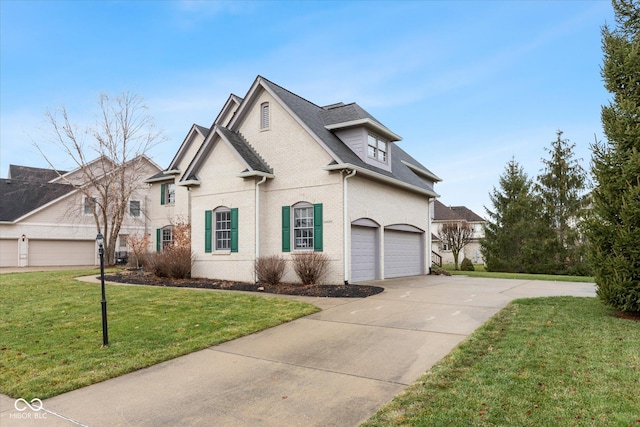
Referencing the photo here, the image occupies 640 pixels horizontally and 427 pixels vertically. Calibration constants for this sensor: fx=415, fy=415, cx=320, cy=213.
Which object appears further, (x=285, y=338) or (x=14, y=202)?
(x=14, y=202)

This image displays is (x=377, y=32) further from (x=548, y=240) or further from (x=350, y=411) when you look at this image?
(x=548, y=240)

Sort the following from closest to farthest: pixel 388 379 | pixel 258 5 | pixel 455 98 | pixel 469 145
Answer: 1. pixel 388 379
2. pixel 258 5
3. pixel 455 98
4. pixel 469 145

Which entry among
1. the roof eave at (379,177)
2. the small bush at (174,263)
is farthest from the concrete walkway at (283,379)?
the small bush at (174,263)

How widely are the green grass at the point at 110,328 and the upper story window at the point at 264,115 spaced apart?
7.25 meters

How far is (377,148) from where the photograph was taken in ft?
56.7

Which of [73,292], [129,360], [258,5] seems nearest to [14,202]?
[73,292]

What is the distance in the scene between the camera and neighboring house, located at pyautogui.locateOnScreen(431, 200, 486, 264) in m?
41.7

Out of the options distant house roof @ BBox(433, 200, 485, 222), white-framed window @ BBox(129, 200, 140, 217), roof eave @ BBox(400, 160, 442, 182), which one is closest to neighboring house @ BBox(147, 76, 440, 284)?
roof eave @ BBox(400, 160, 442, 182)

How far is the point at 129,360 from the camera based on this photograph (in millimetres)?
6191

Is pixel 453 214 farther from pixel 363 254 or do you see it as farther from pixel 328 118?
pixel 363 254

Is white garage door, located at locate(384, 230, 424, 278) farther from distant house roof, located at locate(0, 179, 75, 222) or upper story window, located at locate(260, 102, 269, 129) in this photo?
distant house roof, located at locate(0, 179, 75, 222)

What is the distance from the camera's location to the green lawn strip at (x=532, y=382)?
3916 mm

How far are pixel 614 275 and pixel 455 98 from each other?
11429mm

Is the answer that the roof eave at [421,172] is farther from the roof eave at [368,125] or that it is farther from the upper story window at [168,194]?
the upper story window at [168,194]
